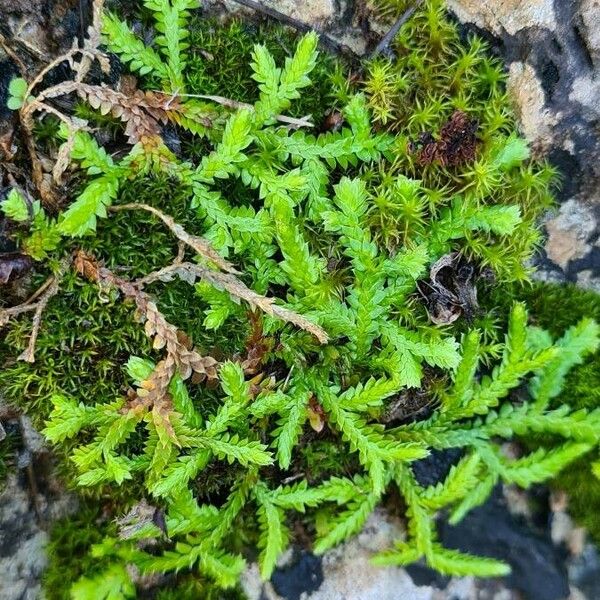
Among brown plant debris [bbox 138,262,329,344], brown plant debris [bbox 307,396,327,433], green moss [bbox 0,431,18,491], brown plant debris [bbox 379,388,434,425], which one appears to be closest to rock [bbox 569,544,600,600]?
brown plant debris [bbox 379,388,434,425]

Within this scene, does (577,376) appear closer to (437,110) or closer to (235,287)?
(437,110)

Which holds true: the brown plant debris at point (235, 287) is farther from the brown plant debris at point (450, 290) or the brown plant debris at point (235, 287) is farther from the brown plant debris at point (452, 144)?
the brown plant debris at point (452, 144)

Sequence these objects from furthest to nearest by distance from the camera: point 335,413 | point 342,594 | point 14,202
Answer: point 342,594
point 335,413
point 14,202

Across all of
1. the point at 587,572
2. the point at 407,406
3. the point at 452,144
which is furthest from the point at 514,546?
the point at 452,144

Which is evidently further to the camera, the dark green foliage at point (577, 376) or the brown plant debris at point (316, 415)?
the dark green foliage at point (577, 376)

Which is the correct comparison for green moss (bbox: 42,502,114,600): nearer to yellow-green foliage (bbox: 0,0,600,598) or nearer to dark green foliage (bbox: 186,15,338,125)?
yellow-green foliage (bbox: 0,0,600,598)

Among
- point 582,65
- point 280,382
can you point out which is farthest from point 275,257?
point 582,65

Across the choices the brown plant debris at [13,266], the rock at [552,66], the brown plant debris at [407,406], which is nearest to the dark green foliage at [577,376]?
the rock at [552,66]

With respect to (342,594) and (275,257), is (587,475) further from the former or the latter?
(275,257)
